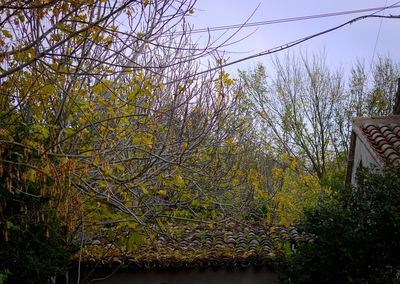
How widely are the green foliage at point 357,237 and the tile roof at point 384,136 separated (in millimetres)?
776

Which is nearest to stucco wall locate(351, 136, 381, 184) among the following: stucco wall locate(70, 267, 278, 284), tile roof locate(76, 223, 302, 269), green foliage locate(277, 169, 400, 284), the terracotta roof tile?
the terracotta roof tile

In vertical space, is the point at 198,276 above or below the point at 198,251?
below

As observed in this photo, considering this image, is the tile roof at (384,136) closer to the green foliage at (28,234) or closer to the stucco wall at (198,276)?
the stucco wall at (198,276)

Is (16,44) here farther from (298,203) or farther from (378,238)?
(298,203)

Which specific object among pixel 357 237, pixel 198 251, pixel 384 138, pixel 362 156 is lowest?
pixel 198 251

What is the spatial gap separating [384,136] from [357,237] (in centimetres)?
399

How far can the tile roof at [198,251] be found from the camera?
1190 cm

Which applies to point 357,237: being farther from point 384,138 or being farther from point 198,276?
point 198,276

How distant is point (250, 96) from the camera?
2658 cm

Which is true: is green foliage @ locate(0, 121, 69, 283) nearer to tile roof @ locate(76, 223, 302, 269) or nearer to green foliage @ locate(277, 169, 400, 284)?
tile roof @ locate(76, 223, 302, 269)

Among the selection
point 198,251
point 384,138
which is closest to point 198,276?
point 198,251

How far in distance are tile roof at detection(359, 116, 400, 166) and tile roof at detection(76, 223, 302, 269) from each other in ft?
8.23

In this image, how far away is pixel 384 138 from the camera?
11469 mm

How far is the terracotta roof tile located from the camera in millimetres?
10003
